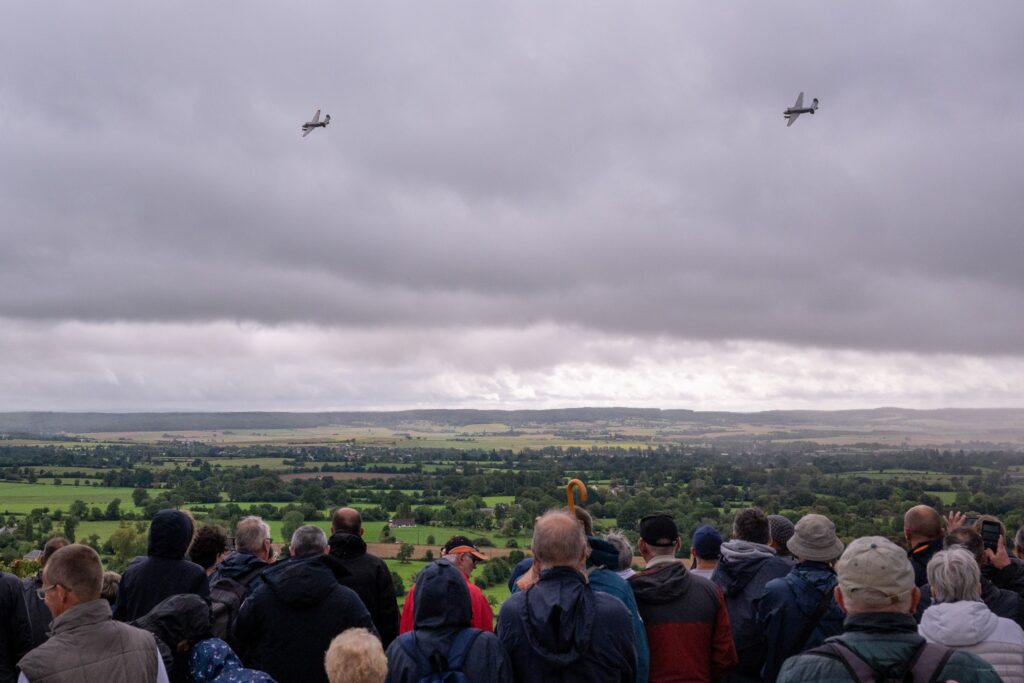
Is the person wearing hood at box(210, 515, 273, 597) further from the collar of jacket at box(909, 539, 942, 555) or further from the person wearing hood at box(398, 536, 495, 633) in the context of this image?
the collar of jacket at box(909, 539, 942, 555)

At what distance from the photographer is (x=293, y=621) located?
5.77 m

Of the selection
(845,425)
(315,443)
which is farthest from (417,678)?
(315,443)

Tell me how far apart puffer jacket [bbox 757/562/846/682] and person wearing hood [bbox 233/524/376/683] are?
127 inches

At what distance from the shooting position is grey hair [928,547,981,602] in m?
5.04

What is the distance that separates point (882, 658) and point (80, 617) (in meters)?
4.22

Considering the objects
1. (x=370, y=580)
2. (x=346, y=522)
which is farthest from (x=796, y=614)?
(x=346, y=522)

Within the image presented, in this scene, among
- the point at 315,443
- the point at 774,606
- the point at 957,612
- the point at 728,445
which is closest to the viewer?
the point at 957,612

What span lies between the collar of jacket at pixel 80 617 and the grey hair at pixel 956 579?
5242 mm

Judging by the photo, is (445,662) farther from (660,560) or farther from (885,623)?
(885,623)

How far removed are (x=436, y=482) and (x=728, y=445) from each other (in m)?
34.1

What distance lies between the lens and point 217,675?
4.78m

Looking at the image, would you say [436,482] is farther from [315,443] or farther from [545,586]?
[315,443]

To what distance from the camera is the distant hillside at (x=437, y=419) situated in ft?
295

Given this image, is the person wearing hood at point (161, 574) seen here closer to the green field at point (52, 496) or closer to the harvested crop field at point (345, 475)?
the green field at point (52, 496)
